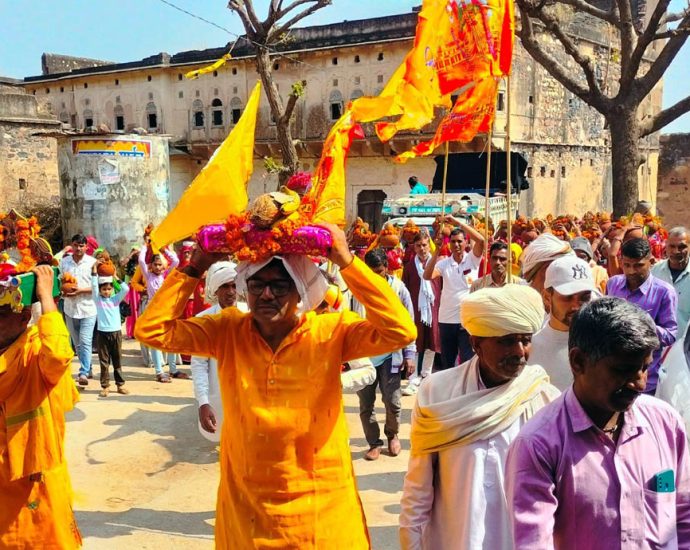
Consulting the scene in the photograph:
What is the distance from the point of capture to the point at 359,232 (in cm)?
797

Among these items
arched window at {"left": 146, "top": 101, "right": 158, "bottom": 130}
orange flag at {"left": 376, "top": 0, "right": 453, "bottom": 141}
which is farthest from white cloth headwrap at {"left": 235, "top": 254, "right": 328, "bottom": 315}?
arched window at {"left": 146, "top": 101, "right": 158, "bottom": 130}

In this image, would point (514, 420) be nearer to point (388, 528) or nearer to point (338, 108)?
point (388, 528)

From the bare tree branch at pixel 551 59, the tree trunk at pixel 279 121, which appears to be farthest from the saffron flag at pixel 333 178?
the bare tree branch at pixel 551 59

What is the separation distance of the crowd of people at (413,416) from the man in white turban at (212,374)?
1.18 meters

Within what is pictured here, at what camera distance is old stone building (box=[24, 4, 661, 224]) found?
26547 millimetres

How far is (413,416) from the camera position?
2.84 meters

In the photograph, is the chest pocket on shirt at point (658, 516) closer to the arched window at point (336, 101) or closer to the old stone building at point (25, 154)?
the old stone building at point (25, 154)

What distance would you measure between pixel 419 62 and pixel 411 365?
268cm

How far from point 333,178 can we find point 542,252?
1.58 meters

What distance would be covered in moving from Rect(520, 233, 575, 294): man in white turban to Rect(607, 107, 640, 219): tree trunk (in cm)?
1205

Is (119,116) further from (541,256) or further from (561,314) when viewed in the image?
(561,314)

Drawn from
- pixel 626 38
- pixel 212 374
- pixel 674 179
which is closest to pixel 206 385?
pixel 212 374

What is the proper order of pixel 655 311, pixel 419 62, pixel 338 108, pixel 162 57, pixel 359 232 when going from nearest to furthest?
1. pixel 655 311
2. pixel 419 62
3. pixel 359 232
4. pixel 338 108
5. pixel 162 57

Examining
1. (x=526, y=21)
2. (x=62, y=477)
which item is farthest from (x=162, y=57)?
(x=62, y=477)
